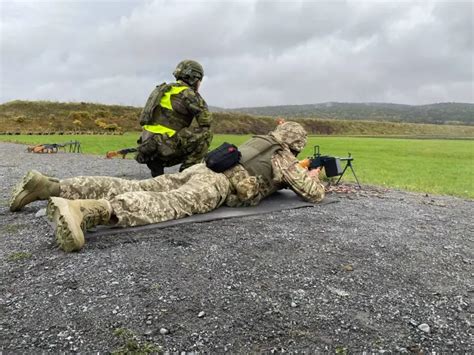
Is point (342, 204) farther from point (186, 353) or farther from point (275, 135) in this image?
point (186, 353)

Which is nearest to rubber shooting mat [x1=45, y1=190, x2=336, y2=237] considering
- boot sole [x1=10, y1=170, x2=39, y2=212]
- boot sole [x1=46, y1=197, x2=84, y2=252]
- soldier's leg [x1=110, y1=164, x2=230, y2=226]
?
soldier's leg [x1=110, y1=164, x2=230, y2=226]

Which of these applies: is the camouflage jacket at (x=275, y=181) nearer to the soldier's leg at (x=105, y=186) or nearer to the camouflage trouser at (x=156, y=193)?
the camouflage trouser at (x=156, y=193)

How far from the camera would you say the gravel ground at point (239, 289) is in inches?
118

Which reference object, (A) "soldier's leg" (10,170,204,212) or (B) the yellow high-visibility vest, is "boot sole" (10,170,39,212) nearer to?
(A) "soldier's leg" (10,170,204,212)

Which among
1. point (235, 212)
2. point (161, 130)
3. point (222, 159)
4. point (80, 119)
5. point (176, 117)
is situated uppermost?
point (176, 117)

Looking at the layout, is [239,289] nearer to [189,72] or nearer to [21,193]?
[21,193]

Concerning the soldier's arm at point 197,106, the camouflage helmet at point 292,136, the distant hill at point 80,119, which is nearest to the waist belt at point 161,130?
the soldier's arm at point 197,106

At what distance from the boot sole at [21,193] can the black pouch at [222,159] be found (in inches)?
96.3

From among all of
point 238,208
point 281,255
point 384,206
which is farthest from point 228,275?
A: point 384,206

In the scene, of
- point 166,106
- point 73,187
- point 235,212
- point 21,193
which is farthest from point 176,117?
point 21,193

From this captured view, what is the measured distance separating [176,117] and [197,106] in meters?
0.54

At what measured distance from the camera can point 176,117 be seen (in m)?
8.91

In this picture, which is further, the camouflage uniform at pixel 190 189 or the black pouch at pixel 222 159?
the black pouch at pixel 222 159

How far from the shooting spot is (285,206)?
7.11m
